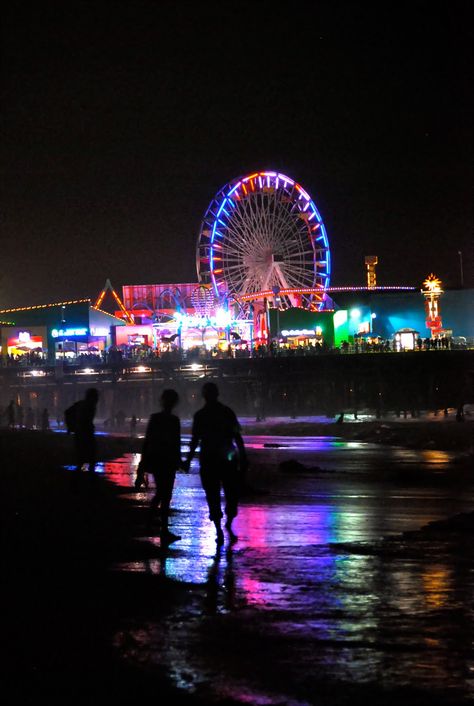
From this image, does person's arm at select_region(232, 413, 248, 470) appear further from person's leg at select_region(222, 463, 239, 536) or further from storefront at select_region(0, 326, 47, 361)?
storefront at select_region(0, 326, 47, 361)

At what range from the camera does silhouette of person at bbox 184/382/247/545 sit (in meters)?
7.90

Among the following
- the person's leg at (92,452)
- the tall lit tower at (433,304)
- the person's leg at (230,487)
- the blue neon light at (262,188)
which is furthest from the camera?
the tall lit tower at (433,304)

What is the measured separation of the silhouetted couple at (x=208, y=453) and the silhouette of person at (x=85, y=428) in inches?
107

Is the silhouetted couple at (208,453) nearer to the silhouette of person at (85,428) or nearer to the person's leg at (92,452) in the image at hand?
the silhouette of person at (85,428)

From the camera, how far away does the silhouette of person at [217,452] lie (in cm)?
790

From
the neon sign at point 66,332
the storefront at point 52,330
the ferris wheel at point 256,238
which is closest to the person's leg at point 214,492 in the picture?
the ferris wheel at point 256,238

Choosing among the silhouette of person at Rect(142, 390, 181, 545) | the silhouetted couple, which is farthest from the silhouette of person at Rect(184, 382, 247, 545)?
the silhouette of person at Rect(142, 390, 181, 545)

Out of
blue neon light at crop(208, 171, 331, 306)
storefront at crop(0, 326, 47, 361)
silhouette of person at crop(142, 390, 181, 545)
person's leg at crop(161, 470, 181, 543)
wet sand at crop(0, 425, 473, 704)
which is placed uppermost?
blue neon light at crop(208, 171, 331, 306)

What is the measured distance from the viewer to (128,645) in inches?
173

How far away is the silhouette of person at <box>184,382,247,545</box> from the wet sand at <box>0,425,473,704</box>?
48 cm

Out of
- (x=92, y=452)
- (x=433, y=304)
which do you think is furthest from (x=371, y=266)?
(x=92, y=452)

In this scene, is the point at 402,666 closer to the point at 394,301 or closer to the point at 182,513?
the point at 182,513

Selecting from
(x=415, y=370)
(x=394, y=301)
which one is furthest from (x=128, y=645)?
(x=394, y=301)

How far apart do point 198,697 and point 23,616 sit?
1.71 m
